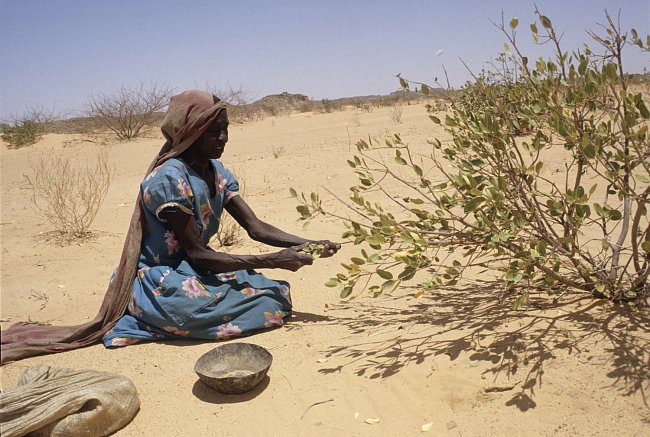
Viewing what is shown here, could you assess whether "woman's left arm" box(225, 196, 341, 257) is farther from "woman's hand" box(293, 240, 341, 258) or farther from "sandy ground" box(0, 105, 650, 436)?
"sandy ground" box(0, 105, 650, 436)

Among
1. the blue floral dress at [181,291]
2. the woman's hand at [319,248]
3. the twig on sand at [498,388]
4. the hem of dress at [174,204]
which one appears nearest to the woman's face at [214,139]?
the blue floral dress at [181,291]

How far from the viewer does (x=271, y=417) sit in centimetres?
241

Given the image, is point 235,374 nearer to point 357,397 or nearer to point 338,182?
point 357,397

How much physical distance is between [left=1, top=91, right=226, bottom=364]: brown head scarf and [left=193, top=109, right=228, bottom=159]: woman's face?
38 mm

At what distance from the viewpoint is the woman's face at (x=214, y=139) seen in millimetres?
3158

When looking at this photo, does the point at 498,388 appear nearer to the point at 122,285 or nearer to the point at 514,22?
the point at 514,22

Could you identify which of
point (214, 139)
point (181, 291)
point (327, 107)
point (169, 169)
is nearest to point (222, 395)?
point (181, 291)

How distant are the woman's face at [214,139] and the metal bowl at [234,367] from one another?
45.0 inches

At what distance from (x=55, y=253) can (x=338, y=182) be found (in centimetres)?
340

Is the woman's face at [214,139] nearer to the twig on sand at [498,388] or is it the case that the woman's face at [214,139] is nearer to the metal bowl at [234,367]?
the metal bowl at [234,367]

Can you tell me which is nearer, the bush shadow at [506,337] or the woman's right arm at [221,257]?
the bush shadow at [506,337]

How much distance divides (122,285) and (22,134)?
1591cm

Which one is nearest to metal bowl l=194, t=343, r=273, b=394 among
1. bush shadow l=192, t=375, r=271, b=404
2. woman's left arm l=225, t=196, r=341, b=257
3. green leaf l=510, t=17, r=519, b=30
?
bush shadow l=192, t=375, r=271, b=404

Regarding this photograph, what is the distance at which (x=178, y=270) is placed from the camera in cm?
318
